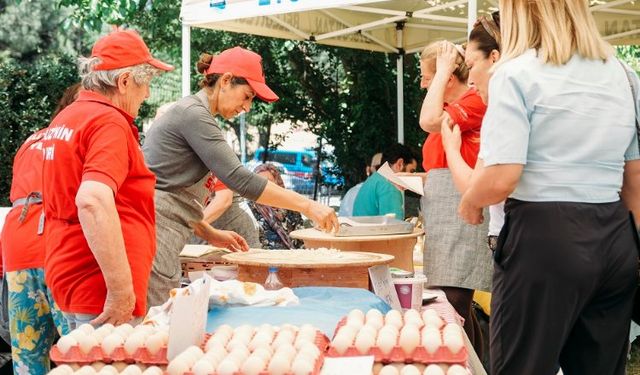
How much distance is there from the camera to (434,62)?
4.11 meters

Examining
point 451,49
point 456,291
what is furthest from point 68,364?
point 451,49

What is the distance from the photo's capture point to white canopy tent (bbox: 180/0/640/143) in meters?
6.35

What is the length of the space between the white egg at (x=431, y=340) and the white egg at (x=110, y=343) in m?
0.68

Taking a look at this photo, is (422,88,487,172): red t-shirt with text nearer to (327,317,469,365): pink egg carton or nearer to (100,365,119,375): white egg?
(327,317,469,365): pink egg carton

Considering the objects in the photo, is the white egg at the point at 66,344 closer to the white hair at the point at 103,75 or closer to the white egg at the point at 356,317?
the white egg at the point at 356,317

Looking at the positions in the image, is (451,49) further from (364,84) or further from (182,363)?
(364,84)

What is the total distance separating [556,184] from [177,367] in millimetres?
1010

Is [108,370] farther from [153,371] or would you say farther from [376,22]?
[376,22]

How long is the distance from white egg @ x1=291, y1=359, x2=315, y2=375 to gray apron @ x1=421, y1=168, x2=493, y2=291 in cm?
202

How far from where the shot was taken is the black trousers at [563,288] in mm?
2234

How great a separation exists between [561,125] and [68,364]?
4.22 ft

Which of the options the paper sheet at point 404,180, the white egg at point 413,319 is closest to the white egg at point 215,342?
the white egg at point 413,319

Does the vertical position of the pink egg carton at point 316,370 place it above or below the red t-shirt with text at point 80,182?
below

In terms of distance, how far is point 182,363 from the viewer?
191 cm
